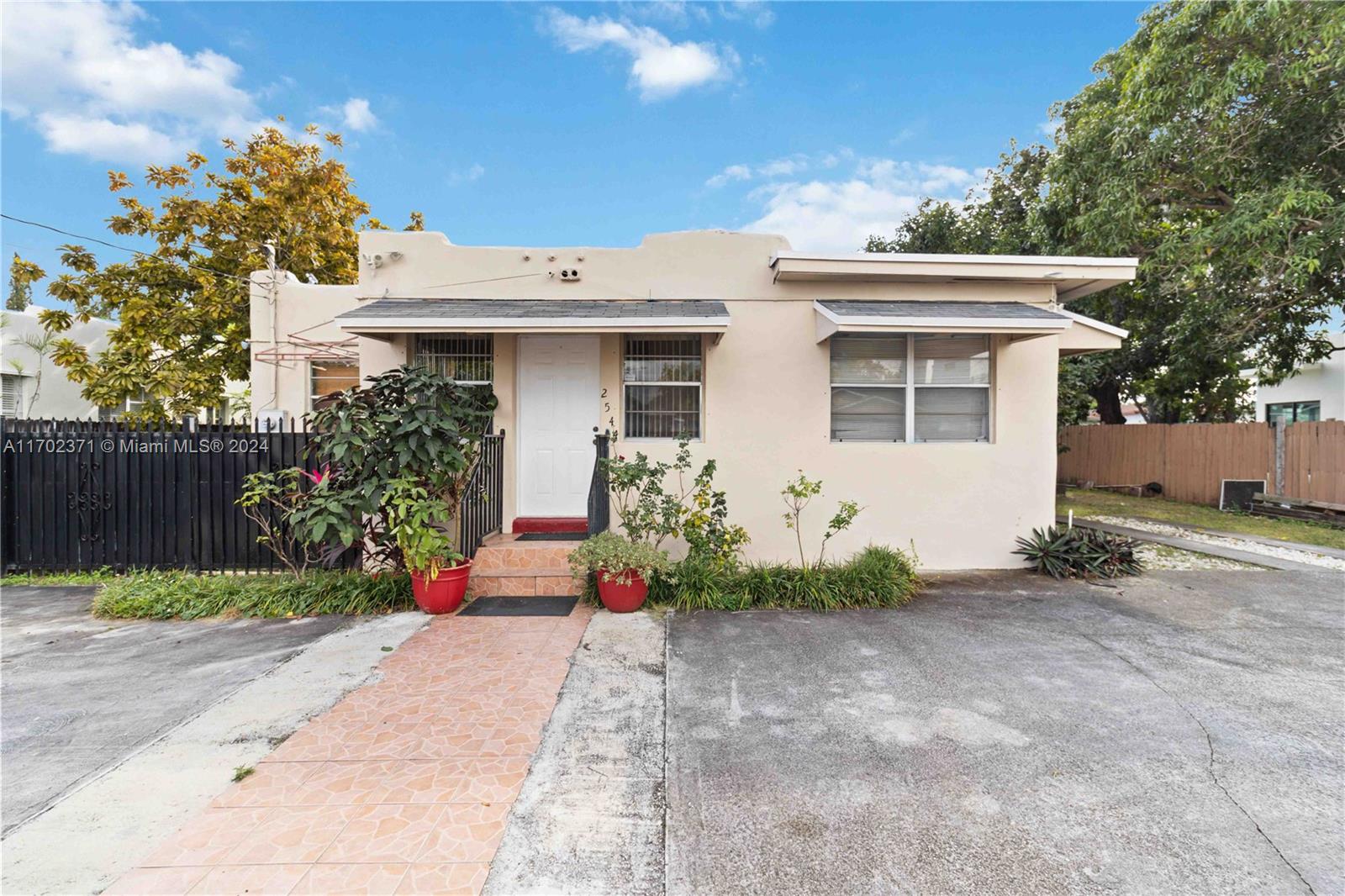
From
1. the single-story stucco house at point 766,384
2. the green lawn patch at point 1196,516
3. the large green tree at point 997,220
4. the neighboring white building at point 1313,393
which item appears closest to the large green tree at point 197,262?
the single-story stucco house at point 766,384

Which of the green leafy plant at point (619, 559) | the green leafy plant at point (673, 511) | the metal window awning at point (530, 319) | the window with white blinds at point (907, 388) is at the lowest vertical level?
the green leafy plant at point (619, 559)

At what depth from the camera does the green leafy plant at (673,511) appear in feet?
18.7

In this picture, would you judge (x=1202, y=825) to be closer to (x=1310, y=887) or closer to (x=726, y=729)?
(x=1310, y=887)

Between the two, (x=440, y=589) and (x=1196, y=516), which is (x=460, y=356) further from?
(x=1196, y=516)

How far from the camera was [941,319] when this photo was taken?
5.94 meters

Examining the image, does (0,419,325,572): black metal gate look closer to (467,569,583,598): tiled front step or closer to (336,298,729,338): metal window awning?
(336,298,729,338): metal window awning

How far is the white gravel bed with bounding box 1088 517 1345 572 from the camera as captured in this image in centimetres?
741

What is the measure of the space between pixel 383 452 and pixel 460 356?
2.19 m

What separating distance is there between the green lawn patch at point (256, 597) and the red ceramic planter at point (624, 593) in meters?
1.98

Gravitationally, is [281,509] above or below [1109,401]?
below

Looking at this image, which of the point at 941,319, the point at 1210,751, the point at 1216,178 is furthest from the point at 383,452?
the point at 1216,178

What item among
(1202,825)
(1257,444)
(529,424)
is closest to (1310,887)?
(1202,825)

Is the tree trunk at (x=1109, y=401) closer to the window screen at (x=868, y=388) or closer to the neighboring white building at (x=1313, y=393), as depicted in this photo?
the neighboring white building at (x=1313, y=393)

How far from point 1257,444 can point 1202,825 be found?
13.9m
